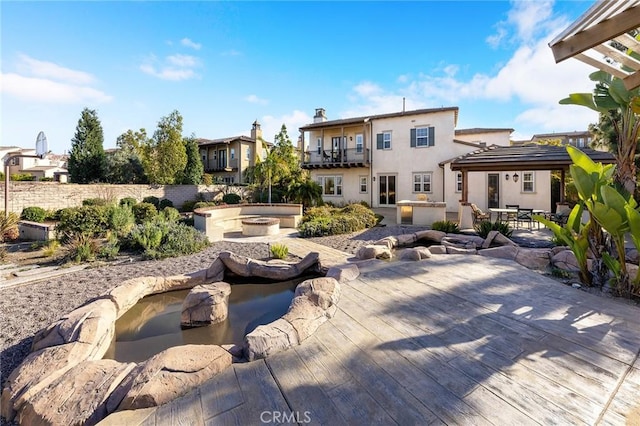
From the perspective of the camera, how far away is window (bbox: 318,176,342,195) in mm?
22750

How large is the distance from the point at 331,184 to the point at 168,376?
839 inches

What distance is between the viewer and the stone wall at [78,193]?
15398 millimetres

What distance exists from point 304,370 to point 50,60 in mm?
13023

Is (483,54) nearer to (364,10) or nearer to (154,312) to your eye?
(364,10)

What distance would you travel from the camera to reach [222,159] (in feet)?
109

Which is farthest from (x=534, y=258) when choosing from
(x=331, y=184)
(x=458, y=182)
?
(x=331, y=184)

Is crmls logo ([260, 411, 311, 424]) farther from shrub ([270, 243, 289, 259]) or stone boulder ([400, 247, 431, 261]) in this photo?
shrub ([270, 243, 289, 259])

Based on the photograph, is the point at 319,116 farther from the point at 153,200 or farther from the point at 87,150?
the point at 87,150

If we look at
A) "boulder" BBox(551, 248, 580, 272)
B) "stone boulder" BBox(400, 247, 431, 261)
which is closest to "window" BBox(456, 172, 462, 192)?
"boulder" BBox(551, 248, 580, 272)

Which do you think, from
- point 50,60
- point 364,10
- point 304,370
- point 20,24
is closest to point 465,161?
point 364,10

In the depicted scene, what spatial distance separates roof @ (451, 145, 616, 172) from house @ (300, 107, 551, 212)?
4451 mm

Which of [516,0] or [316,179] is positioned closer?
[516,0]

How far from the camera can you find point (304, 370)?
247 centimetres

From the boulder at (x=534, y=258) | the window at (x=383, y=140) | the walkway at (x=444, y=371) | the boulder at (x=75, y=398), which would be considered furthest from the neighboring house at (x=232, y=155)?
the boulder at (x=75, y=398)
